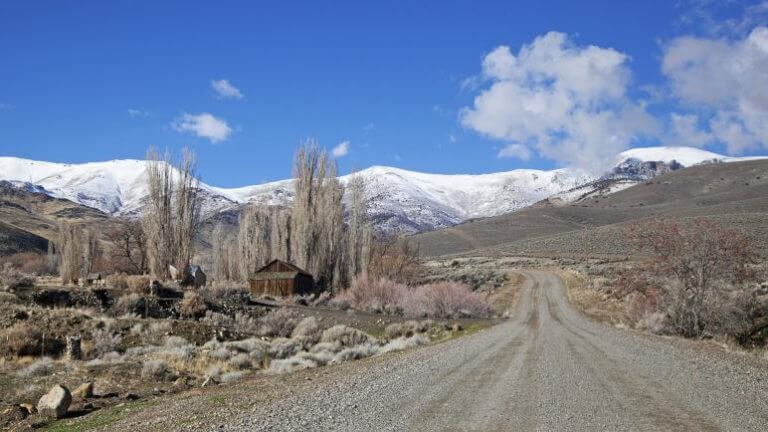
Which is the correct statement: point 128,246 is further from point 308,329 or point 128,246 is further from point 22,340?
point 22,340

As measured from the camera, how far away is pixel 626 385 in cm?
1125

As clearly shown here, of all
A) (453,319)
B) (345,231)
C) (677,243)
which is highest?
(345,231)

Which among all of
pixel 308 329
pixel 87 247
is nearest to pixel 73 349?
pixel 308 329

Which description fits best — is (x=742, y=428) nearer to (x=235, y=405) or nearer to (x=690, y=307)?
(x=235, y=405)

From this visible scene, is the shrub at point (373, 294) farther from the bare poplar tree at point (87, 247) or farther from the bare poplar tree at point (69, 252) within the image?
the bare poplar tree at point (87, 247)

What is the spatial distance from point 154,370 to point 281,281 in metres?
31.6

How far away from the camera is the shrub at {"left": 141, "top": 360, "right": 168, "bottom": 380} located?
50.1ft

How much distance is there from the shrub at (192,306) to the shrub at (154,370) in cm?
1505

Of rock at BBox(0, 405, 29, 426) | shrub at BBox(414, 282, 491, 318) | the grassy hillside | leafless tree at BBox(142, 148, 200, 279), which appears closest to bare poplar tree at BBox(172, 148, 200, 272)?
leafless tree at BBox(142, 148, 200, 279)

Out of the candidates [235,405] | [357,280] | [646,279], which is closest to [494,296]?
[357,280]

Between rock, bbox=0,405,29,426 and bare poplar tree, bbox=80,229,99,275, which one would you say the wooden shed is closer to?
bare poplar tree, bbox=80,229,99,275

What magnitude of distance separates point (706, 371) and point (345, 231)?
38.8 metres

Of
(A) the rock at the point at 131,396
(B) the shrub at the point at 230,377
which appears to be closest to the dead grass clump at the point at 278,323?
(B) the shrub at the point at 230,377

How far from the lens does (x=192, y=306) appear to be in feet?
103
